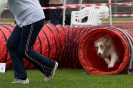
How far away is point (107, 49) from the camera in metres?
8.34

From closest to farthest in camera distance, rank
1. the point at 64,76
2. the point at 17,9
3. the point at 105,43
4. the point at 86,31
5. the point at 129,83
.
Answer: the point at 17,9 → the point at 129,83 → the point at 64,76 → the point at 105,43 → the point at 86,31

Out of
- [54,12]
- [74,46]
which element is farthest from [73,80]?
[54,12]

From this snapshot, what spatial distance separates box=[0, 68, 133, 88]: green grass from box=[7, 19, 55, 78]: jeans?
0.73 feet

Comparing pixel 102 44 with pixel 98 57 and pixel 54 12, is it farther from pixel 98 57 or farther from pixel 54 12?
pixel 54 12

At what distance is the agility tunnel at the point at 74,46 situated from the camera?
819cm

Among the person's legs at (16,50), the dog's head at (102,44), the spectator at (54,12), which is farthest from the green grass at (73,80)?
the spectator at (54,12)

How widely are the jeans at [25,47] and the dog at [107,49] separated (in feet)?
6.11

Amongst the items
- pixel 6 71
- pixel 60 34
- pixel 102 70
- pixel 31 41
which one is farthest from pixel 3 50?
pixel 31 41

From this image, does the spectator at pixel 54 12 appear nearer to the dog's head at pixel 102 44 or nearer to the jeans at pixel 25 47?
the dog's head at pixel 102 44

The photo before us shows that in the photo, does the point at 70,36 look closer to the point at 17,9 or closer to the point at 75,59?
the point at 75,59

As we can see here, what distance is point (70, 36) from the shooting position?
9.02 m

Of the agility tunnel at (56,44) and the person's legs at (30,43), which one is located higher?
the person's legs at (30,43)

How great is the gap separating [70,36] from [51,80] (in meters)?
2.16

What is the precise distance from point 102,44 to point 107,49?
15 centimetres
